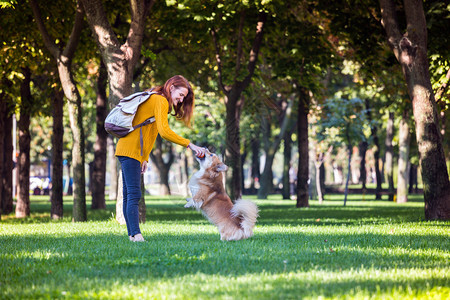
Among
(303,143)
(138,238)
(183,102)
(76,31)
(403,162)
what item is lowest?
(138,238)

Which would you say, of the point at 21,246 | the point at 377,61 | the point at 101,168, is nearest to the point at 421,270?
the point at 21,246

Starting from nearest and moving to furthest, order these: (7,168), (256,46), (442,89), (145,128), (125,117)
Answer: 1. (125,117)
2. (145,128)
3. (442,89)
4. (256,46)
5. (7,168)

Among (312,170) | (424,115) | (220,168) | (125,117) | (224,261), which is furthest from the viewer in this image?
(312,170)

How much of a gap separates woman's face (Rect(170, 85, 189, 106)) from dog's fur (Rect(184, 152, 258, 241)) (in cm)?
84

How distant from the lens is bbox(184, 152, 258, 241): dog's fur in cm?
767

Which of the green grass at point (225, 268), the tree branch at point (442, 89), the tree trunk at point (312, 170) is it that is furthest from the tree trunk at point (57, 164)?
the tree trunk at point (312, 170)

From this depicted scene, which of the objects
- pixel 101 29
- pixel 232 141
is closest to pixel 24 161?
pixel 232 141

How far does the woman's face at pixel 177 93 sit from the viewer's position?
800cm

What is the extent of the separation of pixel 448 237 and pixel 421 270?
4159 millimetres

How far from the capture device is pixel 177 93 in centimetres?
800

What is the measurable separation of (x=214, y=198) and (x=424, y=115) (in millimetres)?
8492

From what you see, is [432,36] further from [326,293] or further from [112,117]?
[326,293]

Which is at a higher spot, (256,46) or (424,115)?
(256,46)

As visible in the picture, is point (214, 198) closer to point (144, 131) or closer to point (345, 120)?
point (144, 131)
